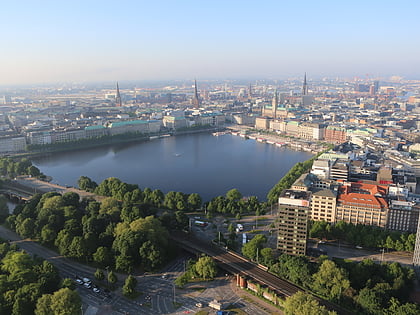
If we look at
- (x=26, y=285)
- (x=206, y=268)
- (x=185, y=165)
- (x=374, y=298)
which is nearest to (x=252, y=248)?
(x=206, y=268)

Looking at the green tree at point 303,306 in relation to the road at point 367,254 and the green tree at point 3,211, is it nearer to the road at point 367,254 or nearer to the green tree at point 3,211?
the road at point 367,254

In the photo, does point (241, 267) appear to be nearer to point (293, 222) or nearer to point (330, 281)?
point (293, 222)

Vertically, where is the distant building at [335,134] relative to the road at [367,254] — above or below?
above

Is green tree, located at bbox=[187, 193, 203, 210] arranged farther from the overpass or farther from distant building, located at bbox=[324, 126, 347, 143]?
distant building, located at bbox=[324, 126, 347, 143]

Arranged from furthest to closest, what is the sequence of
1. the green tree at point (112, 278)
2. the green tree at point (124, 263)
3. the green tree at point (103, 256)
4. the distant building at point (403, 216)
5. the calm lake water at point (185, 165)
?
1. the calm lake water at point (185, 165)
2. the distant building at point (403, 216)
3. the green tree at point (103, 256)
4. the green tree at point (124, 263)
5. the green tree at point (112, 278)

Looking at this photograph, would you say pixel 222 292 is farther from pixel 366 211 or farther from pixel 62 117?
pixel 62 117

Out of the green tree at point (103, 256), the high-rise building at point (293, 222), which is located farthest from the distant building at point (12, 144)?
the high-rise building at point (293, 222)

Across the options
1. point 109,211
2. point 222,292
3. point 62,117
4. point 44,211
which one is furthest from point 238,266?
point 62,117
